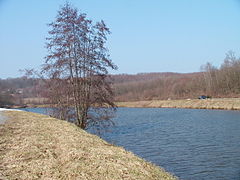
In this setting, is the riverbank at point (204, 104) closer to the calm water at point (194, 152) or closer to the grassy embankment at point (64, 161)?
the calm water at point (194, 152)

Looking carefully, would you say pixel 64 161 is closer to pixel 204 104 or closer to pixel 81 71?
pixel 81 71

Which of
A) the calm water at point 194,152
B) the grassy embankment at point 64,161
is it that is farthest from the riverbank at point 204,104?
the grassy embankment at point 64,161

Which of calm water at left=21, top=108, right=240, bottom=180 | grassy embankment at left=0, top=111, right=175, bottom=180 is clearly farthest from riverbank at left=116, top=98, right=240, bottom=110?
grassy embankment at left=0, top=111, right=175, bottom=180

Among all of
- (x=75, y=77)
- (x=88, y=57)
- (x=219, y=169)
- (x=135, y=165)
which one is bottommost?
(x=219, y=169)

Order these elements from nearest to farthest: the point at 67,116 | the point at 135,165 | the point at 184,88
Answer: the point at 135,165
the point at 67,116
the point at 184,88

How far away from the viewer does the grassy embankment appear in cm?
573

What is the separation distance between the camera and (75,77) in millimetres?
16125

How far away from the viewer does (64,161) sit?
21.5 ft

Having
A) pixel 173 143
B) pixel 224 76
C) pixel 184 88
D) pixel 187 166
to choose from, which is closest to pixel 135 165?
pixel 187 166

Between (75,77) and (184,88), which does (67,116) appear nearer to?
(75,77)

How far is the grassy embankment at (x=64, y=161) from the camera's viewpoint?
5727 millimetres

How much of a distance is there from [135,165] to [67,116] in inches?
441

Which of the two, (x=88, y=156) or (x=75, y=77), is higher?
(x=75, y=77)

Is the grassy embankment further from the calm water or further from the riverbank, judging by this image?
the riverbank
